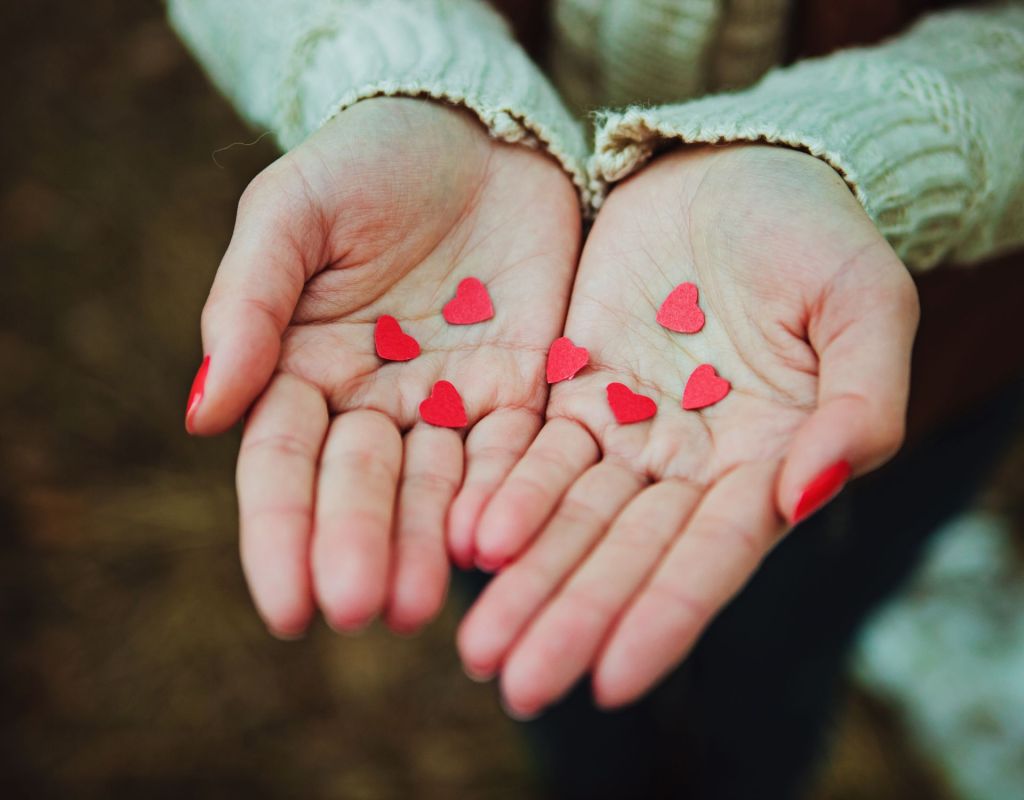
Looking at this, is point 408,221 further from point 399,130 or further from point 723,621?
point 723,621

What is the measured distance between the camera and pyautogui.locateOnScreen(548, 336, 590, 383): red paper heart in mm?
1654

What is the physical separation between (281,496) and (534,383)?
21.8 inches

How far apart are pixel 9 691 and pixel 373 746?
116cm

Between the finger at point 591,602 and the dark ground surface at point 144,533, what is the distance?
6.21ft

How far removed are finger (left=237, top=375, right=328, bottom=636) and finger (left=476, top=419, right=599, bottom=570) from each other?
0.85ft

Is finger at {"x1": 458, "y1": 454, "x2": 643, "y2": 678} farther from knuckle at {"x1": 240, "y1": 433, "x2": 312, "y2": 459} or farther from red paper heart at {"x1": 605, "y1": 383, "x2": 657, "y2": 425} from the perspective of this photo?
knuckle at {"x1": 240, "y1": 433, "x2": 312, "y2": 459}

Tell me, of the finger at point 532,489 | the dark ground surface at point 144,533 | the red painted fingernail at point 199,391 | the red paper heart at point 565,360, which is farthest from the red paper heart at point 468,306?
the dark ground surface at point 144,533

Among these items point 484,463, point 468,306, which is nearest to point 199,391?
point 484,463

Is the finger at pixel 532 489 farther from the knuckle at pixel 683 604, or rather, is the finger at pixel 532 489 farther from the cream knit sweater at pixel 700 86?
the cream knit sweater at pixel 700 86

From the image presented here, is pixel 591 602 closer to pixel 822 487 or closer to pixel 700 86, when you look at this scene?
pixel 822 487

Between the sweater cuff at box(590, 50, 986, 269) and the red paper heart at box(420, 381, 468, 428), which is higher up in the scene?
the sweater cuff at box(590, 50, 986, 269)

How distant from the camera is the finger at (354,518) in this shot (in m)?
1.20

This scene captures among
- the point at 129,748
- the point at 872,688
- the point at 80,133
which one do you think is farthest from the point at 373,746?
the point at 80,133

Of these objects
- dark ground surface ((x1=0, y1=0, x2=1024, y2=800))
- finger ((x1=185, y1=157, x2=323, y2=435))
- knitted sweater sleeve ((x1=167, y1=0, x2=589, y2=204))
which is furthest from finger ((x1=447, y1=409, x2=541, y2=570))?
dark ground surface ((x1=0, y1=0, x2=1024, y2=800))
